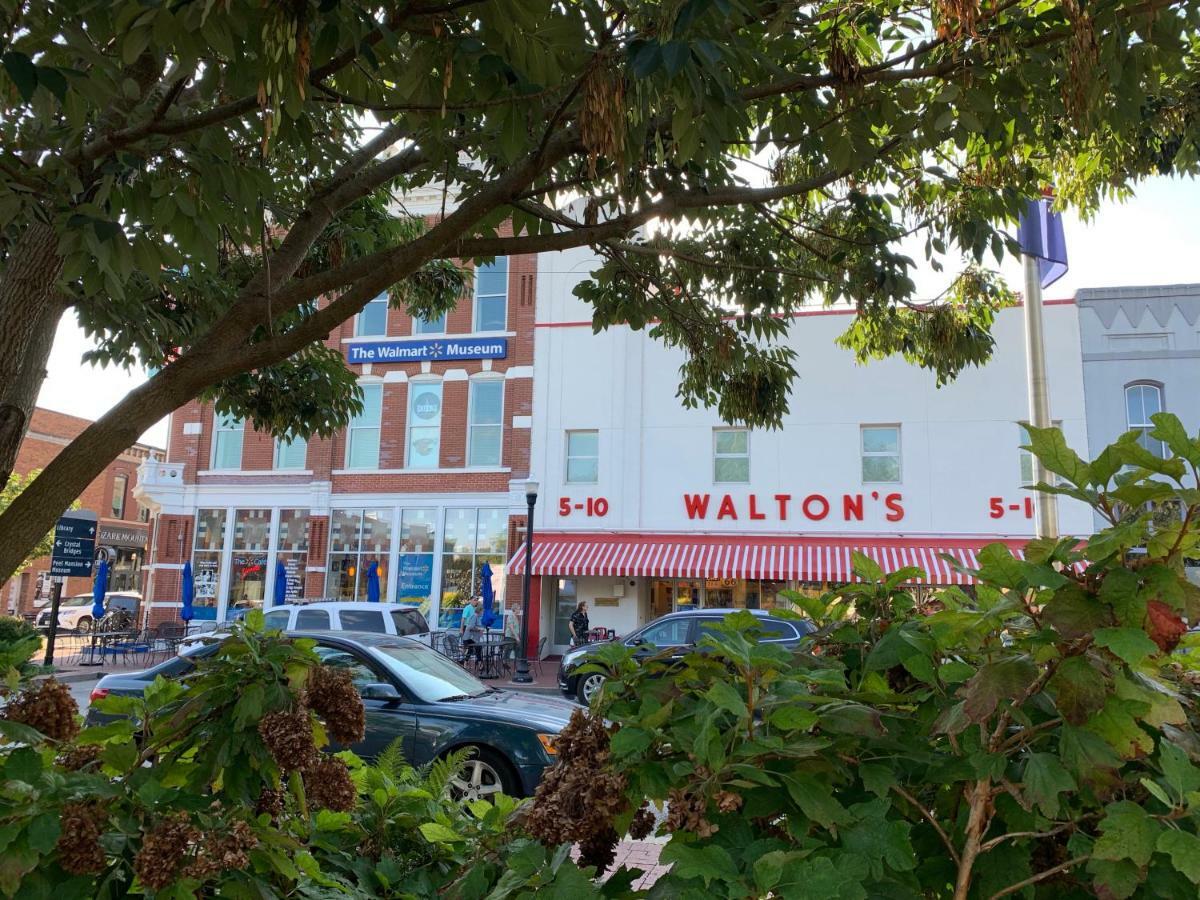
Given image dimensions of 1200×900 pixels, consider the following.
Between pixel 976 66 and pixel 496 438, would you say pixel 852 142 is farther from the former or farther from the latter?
pixel 496 438

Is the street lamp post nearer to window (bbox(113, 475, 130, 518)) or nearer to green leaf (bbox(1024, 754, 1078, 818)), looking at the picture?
green leaf (bbox(1024, 754, 1078, 818))

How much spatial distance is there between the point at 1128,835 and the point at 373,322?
24743 millimetres

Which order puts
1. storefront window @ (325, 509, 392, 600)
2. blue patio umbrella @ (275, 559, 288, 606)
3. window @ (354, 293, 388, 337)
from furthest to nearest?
1. window @ (354, 293, 388, 337)
2. storefront window @ (325, 509, 392, 600)
3. blue patio umbrella @ (275, 559, 288, 606)

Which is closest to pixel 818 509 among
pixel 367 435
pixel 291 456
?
pixel 367 435

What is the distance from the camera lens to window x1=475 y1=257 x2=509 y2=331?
24.0 m

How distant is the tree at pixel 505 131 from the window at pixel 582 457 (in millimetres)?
15260

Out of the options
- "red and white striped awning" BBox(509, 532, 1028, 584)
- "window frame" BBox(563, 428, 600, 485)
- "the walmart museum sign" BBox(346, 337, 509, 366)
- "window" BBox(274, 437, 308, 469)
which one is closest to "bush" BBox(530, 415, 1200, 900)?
"red and white striped awning" BBox(509, 532, 1028, 584)

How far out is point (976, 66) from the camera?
13.0ft

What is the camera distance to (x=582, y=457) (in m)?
22.2

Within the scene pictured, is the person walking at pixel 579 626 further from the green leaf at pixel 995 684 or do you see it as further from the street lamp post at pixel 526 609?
A: the green leaf at pixel 995 684

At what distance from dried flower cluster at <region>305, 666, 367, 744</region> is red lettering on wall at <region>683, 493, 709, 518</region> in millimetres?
18977

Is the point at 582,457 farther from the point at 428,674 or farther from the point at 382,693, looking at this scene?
the point at 382,693

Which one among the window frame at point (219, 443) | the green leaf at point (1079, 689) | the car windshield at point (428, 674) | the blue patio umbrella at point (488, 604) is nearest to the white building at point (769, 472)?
the blue patio umbrella at point (488, 604)

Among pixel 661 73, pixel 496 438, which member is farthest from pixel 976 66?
pixel 496 438
